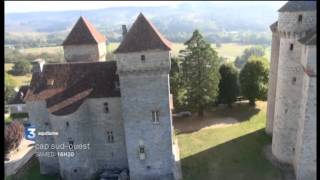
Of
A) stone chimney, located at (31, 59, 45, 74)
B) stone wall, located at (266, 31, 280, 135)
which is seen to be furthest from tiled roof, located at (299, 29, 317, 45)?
stone chimney, located at (31, 59, 45, 74)

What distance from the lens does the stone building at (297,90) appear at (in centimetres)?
2666

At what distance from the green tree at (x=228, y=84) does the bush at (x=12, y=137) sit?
26762 mm

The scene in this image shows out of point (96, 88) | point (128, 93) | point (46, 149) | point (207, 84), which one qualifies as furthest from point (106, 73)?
point (207, 84)

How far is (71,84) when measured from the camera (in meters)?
30.9

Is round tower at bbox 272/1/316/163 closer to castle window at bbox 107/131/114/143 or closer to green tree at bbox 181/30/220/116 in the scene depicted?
green tree at bbox 181/30/220/116

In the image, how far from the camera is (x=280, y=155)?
32.0 m

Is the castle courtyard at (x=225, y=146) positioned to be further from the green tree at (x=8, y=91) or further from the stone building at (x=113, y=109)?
the green tree at (x=8, y=91)

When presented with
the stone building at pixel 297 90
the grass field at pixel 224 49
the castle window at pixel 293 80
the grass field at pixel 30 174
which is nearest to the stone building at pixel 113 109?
the grass field at pixel 30 174

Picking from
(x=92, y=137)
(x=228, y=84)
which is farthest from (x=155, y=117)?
(x=228, y=84)

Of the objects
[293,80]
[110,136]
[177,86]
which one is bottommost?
[110,136]

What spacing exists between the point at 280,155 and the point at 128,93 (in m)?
15.5

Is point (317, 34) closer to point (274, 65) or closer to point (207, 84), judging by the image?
point (274, 65)

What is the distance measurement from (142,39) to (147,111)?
5.89m

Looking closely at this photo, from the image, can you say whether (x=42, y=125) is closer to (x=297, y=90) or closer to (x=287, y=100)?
(x=287, y=100)
